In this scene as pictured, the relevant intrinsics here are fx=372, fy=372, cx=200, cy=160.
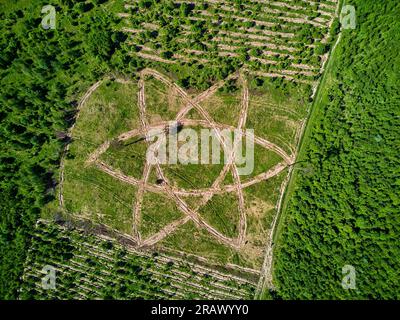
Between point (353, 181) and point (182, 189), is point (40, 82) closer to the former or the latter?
point (182, 189)

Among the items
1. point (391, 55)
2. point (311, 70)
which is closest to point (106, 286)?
point (311, 70)

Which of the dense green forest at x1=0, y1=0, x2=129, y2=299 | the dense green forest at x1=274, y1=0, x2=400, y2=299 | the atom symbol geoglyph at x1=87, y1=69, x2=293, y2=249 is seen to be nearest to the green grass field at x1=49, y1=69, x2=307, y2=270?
the atom symbol geoglyph at x1=87, y1=69, x2=293, y2=249

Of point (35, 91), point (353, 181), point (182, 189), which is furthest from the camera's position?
point (182, 189)

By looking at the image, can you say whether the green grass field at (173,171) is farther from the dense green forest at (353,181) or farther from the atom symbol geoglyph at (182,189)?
the dense green forest at (353,181)

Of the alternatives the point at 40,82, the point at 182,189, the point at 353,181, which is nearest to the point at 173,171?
the point at 182,189

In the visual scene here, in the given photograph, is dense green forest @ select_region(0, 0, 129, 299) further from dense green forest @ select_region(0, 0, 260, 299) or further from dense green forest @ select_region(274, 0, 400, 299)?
dense green forest @ select_region(274, 0, 400, 299)
